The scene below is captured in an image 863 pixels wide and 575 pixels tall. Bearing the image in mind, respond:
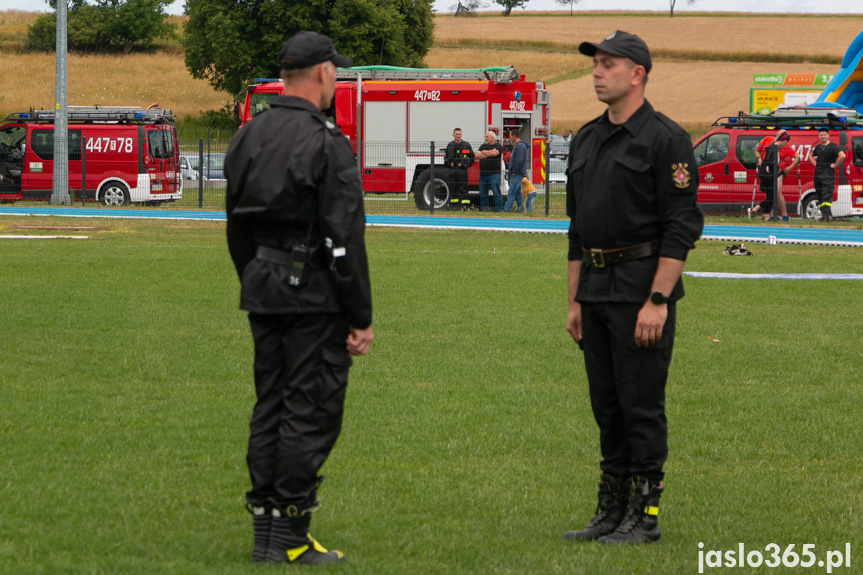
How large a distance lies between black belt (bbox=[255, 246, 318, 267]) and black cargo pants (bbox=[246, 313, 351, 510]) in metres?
0.19

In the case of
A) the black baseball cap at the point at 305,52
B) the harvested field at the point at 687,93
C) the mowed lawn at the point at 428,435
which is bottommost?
the mowed lawn at the point at 428,435

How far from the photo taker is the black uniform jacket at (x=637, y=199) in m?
4.31

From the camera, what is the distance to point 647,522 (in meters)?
4.48

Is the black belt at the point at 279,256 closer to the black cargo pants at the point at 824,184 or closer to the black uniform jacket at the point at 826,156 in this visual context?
the black uniform jacket at the point at 826,156

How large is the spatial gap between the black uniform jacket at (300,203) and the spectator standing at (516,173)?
20.7m

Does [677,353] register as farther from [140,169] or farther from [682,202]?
[140,169]

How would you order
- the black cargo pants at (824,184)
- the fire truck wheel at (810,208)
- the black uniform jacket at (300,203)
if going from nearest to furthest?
1. the black uniform jacket at (300,203)
2. the black cargo pants at (824,184)
3. the fire truck wheel at (810,208)

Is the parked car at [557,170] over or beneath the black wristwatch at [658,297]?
over

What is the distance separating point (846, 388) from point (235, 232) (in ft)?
16.1

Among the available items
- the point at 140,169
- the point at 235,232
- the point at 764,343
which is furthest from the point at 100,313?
the point at 140,169

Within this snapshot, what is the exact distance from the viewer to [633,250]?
438 cm

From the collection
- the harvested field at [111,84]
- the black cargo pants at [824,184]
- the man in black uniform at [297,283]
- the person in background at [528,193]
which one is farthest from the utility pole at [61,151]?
the harvested field at [111,84]

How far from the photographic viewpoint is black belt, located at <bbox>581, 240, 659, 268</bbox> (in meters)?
4.38

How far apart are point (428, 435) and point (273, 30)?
175 ft
